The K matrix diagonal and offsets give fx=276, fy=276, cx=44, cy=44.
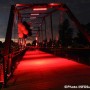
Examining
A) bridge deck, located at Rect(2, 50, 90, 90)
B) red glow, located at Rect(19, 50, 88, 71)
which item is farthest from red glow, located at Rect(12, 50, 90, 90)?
red glow, located at Rect(19, 50, 88, 71)

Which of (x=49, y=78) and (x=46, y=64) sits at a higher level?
(x=49, y=78)

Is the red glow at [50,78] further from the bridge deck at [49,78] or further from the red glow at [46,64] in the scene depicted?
the red glow at [46,64]

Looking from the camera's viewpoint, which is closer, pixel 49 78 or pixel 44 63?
pixel 49 78

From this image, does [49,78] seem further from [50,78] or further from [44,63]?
[44,63]

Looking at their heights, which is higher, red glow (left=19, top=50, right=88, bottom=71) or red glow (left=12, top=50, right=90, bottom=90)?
red glow (left=12, top=50, right=90, bottom=90)

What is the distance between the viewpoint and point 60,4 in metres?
33.6

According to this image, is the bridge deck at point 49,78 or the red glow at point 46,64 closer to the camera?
the bridge deck at point 49,78

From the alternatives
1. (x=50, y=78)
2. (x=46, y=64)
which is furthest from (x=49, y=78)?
(x=46, y=64)

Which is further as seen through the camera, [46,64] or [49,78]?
[46,64]

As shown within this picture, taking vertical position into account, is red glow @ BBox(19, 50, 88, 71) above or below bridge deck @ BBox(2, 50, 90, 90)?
below

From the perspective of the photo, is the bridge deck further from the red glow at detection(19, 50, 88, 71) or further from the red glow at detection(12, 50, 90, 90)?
the red glow at detection(19, 50, 88, 71)

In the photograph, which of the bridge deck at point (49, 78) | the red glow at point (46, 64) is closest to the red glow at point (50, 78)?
the bridge deck at point (49, 78)

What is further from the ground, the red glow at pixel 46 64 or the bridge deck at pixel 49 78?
the bridge deck at pixel 49 78

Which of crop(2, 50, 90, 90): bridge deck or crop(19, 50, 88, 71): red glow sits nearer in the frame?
crop(2, 50, 90, 90): bridge deck
